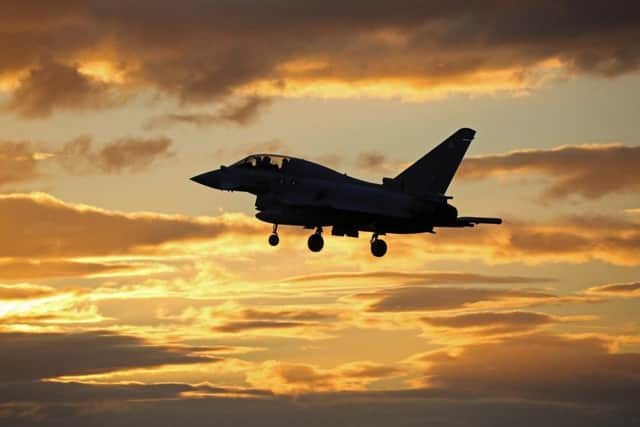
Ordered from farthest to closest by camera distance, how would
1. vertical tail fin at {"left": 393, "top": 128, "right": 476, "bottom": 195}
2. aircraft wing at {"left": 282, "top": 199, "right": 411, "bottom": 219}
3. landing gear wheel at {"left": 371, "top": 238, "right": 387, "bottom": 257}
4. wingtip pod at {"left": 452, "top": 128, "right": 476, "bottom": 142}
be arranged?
1. landing gear wheel at {"left": 371, "top": 238, "right": 387, "bottom": 257}
2. wingtip pod at {"left": 452, "top": 128, "right": 476, "bottom": 142}
3. vertical tail fin at {"left": 393, "top": 128, "right": 476, "bottom": 195}
4. aircraft wing at {"left": 282, "top": 199, "right": 411, "bottom": 219}

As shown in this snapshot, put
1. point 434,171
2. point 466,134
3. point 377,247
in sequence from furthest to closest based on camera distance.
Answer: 1. point 377,247
2. point 466,134
3. point 434,171

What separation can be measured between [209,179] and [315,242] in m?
8.90

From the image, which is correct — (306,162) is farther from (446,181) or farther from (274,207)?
(446,181)

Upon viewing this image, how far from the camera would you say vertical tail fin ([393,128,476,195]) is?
89.4 metres

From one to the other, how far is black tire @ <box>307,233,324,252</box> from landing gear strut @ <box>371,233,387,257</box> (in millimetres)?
3560

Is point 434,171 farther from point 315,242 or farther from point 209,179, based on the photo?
point 209,179

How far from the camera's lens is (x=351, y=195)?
90125mm

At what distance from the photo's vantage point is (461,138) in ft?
300

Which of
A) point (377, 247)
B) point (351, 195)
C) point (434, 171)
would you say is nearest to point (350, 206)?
point (351, 195)

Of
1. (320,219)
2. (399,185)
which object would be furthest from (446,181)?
(320,219)

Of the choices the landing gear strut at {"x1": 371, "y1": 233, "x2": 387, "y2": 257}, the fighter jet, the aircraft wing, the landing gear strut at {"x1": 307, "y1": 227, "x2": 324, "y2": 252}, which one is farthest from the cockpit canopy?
the landing gear strut at {"x1": 371, "y1": 233, "x2": 387, "y2": 257}

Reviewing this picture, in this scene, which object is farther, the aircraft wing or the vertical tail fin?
the vertical tail fin

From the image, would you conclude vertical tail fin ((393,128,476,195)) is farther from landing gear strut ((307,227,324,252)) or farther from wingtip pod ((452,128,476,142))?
landing gear strut ((307,227,324,252))

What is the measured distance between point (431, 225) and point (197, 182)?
1748cm
